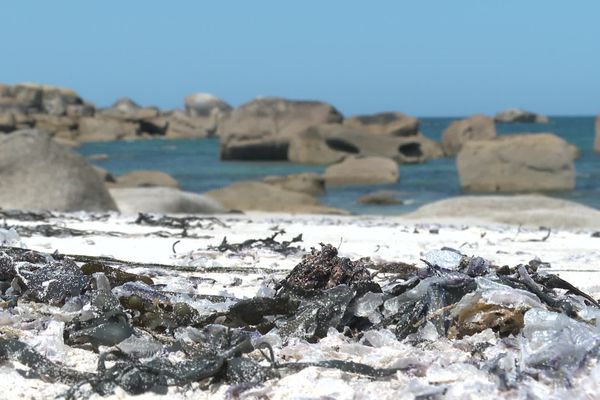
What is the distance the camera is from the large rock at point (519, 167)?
29.2 metres

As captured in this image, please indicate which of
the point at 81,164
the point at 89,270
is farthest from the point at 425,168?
the point at 89,270

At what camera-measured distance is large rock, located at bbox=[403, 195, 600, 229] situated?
43.5ft

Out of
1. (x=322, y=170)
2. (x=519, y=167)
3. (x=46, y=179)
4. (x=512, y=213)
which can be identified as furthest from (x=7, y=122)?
(x=512, y=213)

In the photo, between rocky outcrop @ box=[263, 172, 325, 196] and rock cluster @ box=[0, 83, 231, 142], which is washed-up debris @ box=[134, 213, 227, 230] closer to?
rocky outcrop @ box=[263, 172, 325, 196]

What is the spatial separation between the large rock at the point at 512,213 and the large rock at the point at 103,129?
66843 mm

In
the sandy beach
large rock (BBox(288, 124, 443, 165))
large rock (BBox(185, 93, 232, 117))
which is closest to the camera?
the sandy beach

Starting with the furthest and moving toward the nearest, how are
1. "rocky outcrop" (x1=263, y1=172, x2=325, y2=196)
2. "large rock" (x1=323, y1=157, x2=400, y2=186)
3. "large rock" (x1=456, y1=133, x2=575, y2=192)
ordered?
1. "large rock" (x1=323, y1=157, x2=400, y2=186)
2. "large rock" (x1=456, y1=133, x2=575, y2=192)
3. "rocky outcrop" (x1=263, y1=172, x2=325, y2=196)

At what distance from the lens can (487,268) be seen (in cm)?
441

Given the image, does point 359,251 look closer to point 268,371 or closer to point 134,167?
point 268,371

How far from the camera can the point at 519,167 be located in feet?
97.3

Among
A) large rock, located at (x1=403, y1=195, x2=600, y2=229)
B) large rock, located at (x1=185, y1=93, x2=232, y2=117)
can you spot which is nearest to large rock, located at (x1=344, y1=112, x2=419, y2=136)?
large rock, located at (x1=403, y1=195, x2=600, y2=229)

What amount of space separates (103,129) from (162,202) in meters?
68.4

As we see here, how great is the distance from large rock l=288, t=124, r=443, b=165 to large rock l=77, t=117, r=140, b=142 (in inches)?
1439

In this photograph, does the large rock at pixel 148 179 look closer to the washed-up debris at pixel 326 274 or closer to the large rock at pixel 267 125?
the washed-up debris at pixel 326 274
